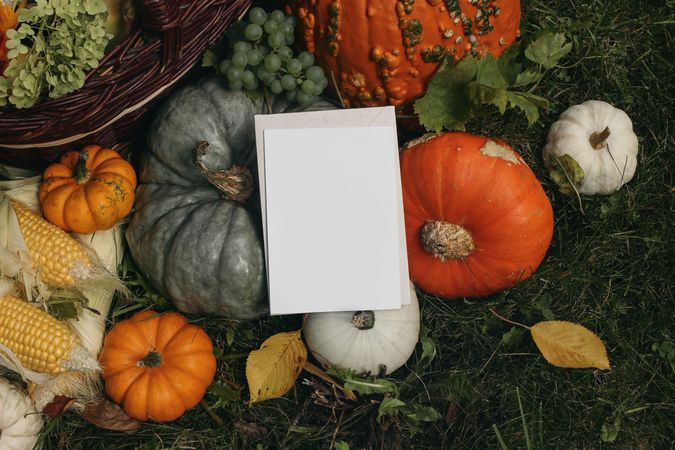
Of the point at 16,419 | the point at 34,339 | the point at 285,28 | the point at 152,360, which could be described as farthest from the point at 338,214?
the point at 16,419

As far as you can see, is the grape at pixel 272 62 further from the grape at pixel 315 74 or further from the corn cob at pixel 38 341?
the corn cob at pixel 38 341

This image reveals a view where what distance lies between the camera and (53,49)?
1484 mm

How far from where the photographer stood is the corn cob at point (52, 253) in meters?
1.80

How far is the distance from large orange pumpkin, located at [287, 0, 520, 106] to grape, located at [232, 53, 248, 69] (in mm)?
186

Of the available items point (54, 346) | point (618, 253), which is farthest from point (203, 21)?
point (618, 253)

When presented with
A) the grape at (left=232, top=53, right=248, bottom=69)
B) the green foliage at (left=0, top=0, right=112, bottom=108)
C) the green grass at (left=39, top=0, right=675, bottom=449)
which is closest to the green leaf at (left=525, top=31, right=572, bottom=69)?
the green grass at (left=39, top=0, right=675, bottom=449)

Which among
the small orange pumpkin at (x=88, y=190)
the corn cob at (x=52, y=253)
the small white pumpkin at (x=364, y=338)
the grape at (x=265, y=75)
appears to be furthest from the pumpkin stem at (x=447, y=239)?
the corn cob at (x=52, y=253)

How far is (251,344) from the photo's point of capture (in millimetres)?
2023

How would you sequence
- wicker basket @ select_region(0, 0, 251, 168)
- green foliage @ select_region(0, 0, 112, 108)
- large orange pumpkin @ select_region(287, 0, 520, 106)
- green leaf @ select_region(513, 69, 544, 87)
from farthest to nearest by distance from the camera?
green leaf @ select_region(513, 69, 544, 87)
large orange pumpkin @ select_region(287, 0, 520, 106)
wicker basket @ select_region(0, 0, 251, 168)
green foliage @ select_region(0, 0, 112, 108)

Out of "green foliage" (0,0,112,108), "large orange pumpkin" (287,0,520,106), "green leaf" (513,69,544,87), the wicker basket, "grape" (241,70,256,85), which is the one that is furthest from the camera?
"green leaf" (513,69,544,87)

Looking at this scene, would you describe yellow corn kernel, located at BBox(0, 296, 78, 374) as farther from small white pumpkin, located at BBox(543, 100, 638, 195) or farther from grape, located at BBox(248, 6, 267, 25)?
small white pumpkin, located at BBox(543, 100, 638, 195)

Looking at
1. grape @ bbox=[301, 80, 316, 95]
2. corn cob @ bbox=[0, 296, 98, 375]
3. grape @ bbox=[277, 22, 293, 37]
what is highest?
grape @ bbox=[277, 22, 293, 37]

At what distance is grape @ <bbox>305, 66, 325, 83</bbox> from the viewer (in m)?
1.81

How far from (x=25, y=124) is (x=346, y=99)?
849 millimetres
